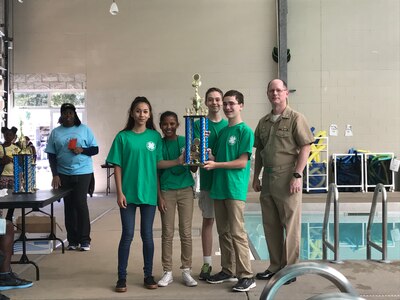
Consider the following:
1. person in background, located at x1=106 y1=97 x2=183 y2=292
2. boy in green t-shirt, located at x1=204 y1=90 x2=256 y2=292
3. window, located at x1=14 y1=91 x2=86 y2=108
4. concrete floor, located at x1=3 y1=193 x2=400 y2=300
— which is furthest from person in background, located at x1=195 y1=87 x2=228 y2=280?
window, located at x1=14 y1=91 x2=86 y2=108

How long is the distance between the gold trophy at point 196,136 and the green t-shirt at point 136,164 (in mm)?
327

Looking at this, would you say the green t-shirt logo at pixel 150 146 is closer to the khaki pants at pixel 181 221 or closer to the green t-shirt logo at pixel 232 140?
the khaki pants at pixel 181 221

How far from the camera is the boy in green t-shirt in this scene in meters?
3.56

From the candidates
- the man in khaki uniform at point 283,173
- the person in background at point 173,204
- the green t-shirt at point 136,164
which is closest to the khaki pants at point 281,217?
the man in khaki uniform at point 283,173

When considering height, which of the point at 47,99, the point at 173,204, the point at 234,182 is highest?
the point at 47,99

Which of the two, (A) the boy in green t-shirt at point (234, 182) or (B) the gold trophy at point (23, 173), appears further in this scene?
(B) the gold trophy at point (23, 173)

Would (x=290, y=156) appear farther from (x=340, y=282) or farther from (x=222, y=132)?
(x=340, y=282)

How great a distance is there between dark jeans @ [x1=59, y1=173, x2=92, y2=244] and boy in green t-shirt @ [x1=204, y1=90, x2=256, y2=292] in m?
1.96

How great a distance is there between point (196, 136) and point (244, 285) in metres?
1.21

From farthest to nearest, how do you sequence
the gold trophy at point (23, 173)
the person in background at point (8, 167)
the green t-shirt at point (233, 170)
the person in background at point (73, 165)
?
the person in background at point (8, 167)
the person in background at point (73, 165)
the gold trophy at point (23, 173)
the green t-shirt at point (233, 170)

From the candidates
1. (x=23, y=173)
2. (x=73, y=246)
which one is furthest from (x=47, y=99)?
(x=23, y=173)

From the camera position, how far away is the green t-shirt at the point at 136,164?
3609 mm

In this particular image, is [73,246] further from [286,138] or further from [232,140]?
[286,138]

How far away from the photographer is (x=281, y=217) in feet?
12.4
